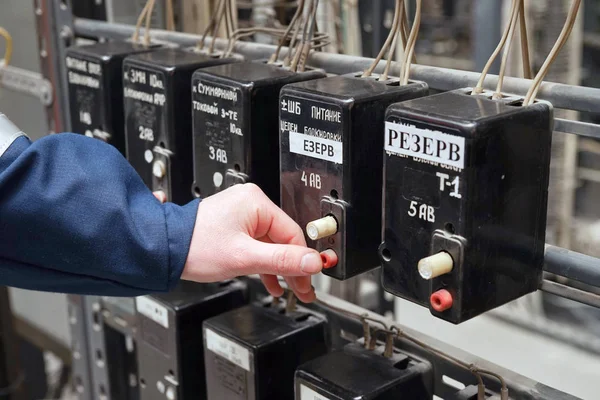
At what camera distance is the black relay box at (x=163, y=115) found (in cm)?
91

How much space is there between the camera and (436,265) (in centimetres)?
63

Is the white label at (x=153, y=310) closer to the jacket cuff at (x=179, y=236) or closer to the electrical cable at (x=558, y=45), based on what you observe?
the jacket cuff at (x=179, y=236)

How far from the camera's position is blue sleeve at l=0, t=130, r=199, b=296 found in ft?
2.35

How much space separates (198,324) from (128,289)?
0.27 m

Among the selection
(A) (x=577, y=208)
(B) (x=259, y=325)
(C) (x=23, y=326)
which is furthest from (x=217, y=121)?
(A) (x=577, y=208)

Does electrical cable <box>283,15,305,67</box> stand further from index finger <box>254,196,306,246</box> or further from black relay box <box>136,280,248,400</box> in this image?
black relay box <box>136,280,248,400</box>

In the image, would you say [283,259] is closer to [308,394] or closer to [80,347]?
[308,394]

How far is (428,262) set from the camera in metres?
0.63

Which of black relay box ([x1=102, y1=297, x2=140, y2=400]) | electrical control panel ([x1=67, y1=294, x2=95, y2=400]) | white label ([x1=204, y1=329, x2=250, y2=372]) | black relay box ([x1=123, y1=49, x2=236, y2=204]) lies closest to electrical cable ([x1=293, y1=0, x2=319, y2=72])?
black relay box ([x1=123, y1=49, x2=236, y2=204])

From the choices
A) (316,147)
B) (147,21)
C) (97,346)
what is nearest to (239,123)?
(316,147)

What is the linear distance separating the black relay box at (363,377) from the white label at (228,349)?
3.4 inches

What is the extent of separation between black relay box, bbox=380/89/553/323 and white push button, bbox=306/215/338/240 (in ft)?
0.20

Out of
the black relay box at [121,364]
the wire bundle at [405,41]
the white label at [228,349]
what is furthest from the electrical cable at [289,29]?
the black relay box at [121,364]

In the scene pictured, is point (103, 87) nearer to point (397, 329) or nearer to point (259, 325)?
point (259, 325)
